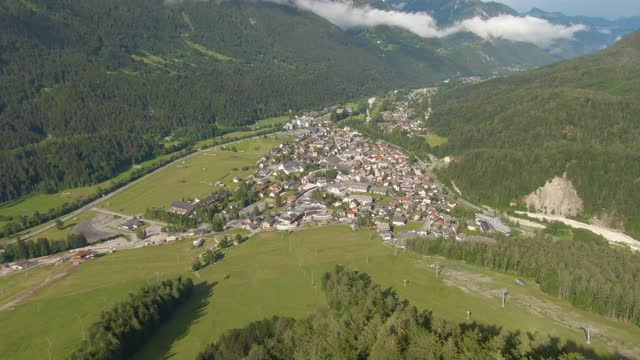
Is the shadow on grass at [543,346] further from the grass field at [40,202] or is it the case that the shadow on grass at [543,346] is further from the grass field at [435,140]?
the grass field at [435,140]

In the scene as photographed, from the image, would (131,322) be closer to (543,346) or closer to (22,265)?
(22,265)

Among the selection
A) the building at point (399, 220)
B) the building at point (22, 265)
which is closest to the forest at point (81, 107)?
the building at point (22, 265)

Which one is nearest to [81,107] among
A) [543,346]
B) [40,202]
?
[40,202]

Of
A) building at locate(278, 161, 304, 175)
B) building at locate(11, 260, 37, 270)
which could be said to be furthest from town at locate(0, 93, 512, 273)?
building at locate(278, 161, 304, 175)

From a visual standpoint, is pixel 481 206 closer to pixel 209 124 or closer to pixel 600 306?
pixel 600 306

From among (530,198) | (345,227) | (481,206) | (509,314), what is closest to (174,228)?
(345,227)

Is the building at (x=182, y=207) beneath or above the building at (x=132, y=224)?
above

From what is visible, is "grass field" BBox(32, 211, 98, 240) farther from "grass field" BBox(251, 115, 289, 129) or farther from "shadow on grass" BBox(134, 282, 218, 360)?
"grass field" BBox(251, 115, 289, 129)
